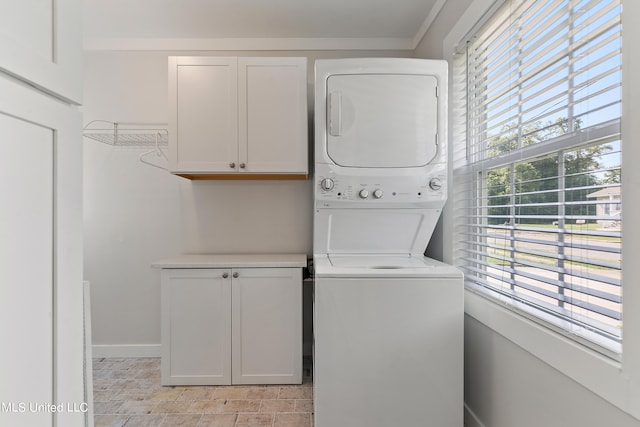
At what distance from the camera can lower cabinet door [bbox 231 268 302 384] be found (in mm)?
2146

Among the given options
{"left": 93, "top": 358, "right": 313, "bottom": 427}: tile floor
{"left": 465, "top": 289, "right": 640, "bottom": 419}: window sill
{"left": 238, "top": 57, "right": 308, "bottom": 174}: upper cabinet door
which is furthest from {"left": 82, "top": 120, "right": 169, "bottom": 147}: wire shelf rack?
{"left": 465, "top": 289, "right": 640, "bottom": 419}: window sill

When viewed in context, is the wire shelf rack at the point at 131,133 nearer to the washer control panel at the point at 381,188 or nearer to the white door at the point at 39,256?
the washer control panel at the point at 381,188

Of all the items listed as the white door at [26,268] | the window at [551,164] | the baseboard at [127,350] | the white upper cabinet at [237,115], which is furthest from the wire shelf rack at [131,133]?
the window at [551,164]

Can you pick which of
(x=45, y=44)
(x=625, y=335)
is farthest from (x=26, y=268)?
(x=625, y=335)

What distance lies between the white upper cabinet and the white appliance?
400 millimetres

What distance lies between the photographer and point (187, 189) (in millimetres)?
2611

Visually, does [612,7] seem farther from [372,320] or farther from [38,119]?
[38,119]

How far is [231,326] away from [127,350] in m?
1.06

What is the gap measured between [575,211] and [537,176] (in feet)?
0.73

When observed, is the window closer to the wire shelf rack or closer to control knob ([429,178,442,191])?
control knob ([429,178,442,191])

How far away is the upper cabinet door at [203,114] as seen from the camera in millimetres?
2207

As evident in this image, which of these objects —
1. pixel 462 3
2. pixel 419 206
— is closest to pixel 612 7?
pixel 462 3

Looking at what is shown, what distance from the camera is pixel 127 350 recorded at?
2590 millimetres

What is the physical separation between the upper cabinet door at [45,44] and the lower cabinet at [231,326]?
1.55 m
